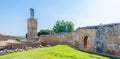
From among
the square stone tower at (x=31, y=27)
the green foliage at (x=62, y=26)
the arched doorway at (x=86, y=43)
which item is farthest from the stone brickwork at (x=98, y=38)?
the green foliage at (x=62, y=26)

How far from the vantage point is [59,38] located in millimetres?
22016

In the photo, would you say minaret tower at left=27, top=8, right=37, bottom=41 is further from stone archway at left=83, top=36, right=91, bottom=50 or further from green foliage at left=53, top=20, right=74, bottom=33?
stone archway at left=83, top=36, right=91, bottom=50

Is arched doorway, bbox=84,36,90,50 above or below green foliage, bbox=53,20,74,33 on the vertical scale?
below

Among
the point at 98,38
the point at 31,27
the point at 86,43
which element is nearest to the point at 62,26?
the point at 31,27

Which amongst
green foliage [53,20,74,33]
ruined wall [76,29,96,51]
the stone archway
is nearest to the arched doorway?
the stone archway

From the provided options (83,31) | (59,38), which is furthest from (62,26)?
(83,31)

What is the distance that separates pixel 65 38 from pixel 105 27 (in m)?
6.50

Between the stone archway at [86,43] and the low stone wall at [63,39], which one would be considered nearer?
the stone archway at [86,43]

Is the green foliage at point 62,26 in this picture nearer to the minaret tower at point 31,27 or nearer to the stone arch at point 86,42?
the minaret tower at point 31,27

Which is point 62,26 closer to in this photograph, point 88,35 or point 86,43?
point 86,43

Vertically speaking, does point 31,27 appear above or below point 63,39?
above

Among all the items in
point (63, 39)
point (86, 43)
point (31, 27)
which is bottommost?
point (86, 43)

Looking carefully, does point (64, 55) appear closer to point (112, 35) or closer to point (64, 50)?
point (64, 50)

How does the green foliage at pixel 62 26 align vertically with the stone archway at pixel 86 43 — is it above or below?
above
